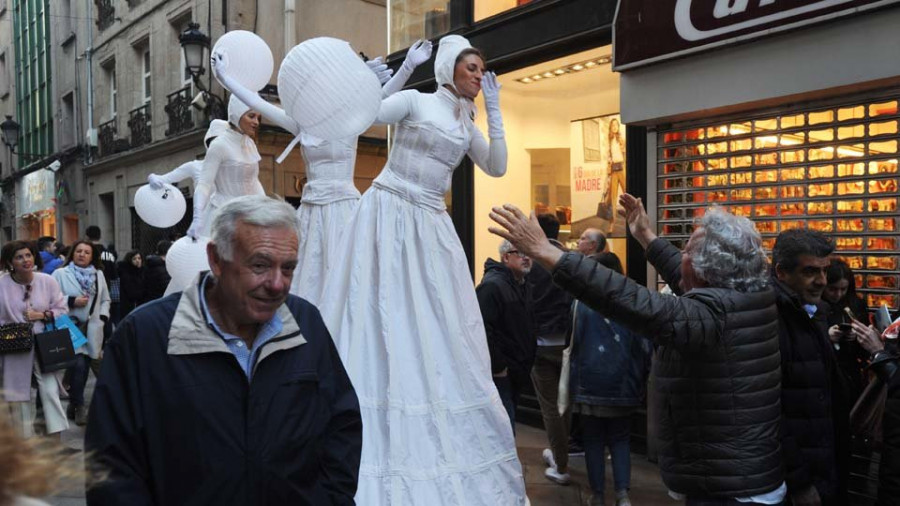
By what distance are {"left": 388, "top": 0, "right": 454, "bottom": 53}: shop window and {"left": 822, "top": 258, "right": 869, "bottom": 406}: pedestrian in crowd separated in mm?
5015

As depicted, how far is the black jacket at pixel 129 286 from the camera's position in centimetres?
1007

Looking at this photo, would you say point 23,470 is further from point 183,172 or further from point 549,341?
point 183,172

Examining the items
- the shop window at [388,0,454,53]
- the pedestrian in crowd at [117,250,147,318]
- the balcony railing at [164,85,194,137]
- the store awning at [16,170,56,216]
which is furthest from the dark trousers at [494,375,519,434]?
the store awning at [16,170,56,216]

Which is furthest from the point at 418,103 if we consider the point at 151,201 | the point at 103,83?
the point at 103,83

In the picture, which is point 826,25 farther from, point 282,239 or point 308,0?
point 308,0

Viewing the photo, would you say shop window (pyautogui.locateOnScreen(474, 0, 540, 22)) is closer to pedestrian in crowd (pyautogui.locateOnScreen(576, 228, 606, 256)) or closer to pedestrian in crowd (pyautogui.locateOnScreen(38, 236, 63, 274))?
pedestrian in crowd (pyautogui.locateOnScreen(576, 228, 606, 256))

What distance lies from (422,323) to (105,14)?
19.8 meters

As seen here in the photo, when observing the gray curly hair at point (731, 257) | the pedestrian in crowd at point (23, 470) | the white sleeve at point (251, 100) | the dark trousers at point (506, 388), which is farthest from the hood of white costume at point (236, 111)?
the pedestrian in crowd at point (23, 470)

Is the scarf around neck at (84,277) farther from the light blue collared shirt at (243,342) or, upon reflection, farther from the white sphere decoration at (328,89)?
the light blue collared shirt at (243,342)

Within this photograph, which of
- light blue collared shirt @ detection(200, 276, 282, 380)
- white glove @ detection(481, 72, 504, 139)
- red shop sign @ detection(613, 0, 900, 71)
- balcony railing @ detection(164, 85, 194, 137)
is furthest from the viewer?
balcony railing @ detection(164, 85, 194, 137)

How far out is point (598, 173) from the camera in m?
7.46

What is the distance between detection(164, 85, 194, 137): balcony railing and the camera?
15.9 meters

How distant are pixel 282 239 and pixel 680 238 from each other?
457 centimetres

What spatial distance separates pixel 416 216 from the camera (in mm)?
3877
